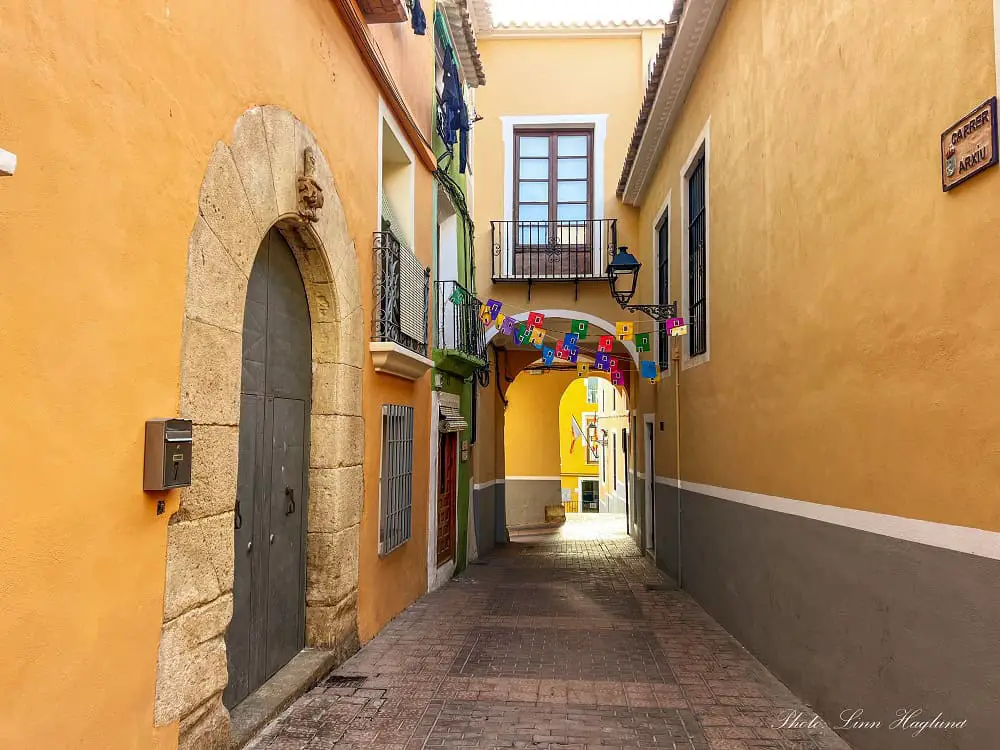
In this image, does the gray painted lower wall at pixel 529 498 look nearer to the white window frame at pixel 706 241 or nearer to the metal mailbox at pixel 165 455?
the white window frame at pixel 706 241

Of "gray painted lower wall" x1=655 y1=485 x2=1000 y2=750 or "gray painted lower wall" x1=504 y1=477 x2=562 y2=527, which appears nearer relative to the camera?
"gray painted lower wall" x1=655 y1=485 x2=1000 y2=750

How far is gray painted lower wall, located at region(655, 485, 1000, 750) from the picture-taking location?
125 inches

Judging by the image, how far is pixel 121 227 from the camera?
3072 millimetres

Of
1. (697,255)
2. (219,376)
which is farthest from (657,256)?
(219,376)

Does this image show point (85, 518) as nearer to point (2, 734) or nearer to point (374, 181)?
point (2, 734)

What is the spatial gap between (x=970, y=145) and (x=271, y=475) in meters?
4.16

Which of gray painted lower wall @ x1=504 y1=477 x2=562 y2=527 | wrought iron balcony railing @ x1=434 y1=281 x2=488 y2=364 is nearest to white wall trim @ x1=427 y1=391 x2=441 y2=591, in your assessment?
wrought iron balcony railing @ x1=434 y1=281 x2=488 y2=364

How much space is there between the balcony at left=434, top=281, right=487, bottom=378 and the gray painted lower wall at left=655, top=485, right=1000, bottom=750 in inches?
167

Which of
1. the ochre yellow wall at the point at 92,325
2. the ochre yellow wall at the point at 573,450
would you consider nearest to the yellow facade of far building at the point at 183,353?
the ochre yellow wall at the point at 92,325

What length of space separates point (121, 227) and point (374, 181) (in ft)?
12.4

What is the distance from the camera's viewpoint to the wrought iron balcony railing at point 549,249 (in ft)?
44.3

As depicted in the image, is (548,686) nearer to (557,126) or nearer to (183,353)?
(183,353)

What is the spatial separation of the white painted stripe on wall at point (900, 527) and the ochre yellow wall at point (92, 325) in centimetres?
341

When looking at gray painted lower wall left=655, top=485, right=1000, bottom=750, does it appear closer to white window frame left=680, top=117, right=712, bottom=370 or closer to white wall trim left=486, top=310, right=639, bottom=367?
white window frame left=680, top=117, right=712, bottom=370
